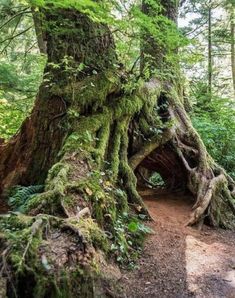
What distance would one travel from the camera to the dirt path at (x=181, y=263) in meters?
3.97

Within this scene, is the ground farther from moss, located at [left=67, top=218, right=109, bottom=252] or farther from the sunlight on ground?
moss, located at [left=67, top=218, right=109, bottom=252]

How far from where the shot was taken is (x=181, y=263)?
4.62 m

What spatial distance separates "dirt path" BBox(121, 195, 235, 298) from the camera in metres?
3.97

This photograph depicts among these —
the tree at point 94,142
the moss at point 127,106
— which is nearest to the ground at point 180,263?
the tree at point 94,142

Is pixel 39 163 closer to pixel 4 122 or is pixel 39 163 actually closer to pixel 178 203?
pixel 178 203

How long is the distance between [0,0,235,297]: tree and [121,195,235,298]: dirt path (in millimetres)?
381

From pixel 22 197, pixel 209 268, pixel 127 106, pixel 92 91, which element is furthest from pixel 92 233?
pixel 127 106

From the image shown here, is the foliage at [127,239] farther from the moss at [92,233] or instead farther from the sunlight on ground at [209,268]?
the sunlight on ground at [209,268]

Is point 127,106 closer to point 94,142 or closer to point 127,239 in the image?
point 94,142

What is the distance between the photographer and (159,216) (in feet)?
20.0

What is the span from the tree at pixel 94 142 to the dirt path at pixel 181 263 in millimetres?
381

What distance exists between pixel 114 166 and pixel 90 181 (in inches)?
43.8

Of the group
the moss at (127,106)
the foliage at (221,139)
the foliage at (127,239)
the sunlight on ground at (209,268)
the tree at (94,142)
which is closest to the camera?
the tree at (94,142)

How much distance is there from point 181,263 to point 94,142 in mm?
2147
